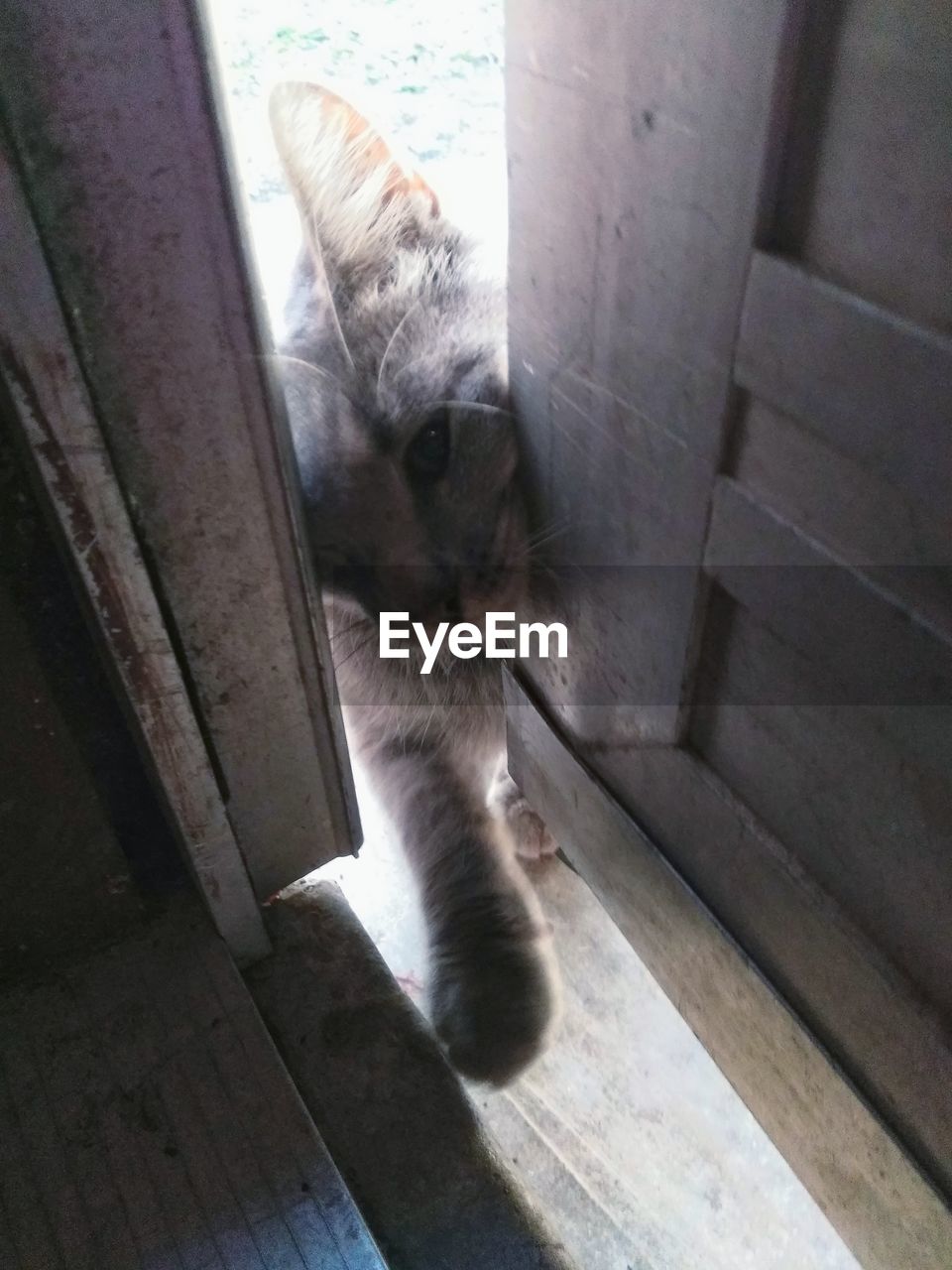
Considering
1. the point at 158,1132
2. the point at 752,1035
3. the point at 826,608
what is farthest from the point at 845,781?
the point at 158,1132

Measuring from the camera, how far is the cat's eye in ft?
3.67

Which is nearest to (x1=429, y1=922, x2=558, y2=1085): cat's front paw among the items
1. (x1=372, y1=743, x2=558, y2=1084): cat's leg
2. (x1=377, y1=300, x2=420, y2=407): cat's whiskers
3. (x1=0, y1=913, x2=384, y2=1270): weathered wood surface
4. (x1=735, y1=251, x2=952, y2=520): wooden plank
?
(x1=372, y1=743, x2=558, y2=1084): cat's leg

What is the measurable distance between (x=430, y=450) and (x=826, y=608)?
581 mm

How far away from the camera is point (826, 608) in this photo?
686 millimetres

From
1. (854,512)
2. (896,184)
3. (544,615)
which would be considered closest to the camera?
(896,184)

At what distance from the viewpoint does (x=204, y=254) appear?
27.5 inches

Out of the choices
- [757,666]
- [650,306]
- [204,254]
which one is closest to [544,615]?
[757,666]

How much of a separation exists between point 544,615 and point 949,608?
0.64 metres

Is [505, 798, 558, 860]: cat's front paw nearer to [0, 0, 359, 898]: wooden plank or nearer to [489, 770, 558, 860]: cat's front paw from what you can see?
[489, 770, 558, 860]: cat's front paw

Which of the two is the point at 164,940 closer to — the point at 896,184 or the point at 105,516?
the point at 105,516

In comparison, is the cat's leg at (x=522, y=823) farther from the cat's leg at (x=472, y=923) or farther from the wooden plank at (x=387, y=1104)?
the wooden plank at (x=387, y=1104)

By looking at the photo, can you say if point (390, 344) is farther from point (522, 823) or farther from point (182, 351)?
point (522, 823)

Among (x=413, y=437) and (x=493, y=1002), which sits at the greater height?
(x=413, y=437)

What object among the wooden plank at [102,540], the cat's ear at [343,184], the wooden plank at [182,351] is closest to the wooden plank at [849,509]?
the wooden plank at [182,351]
